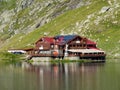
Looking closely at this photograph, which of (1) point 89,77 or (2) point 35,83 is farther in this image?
(1) point 89,77

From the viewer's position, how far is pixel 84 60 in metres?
190

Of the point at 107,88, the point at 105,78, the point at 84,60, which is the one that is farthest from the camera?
the point at 84,60

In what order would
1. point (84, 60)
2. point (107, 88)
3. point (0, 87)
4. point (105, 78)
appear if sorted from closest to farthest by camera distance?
1. point (107, 88)
2. point (0, 87)
3. point (105, 78)
4. point (84, 60)

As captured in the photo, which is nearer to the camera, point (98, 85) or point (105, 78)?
point (98, 85)

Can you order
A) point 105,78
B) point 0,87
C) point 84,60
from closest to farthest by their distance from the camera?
point 0,87 → point 105,78 → point 84,60

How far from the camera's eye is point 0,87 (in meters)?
96.2

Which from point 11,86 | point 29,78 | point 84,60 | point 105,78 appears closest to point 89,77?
point 105,78

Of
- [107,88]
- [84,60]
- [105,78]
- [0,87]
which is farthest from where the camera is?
[84,60]

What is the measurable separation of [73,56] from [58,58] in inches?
313

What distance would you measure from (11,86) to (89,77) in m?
23.7

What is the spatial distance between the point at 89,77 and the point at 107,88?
23.0 meters

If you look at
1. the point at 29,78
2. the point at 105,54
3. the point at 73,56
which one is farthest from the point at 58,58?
the point at 29,78

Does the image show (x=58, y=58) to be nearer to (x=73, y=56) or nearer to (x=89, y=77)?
(x=73, y=56)

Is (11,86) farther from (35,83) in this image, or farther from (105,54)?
(105,54)
